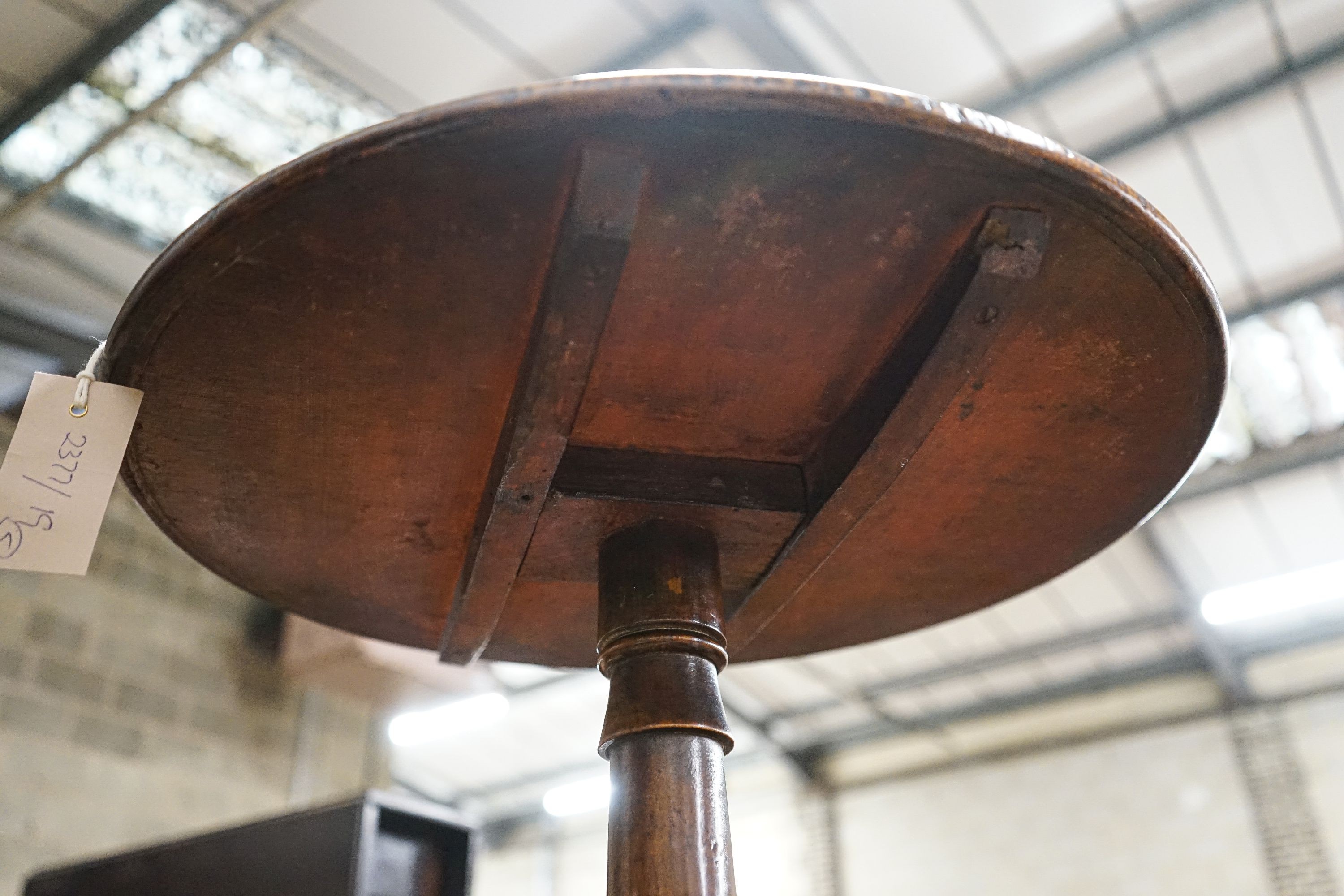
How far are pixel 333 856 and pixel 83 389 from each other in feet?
7.42

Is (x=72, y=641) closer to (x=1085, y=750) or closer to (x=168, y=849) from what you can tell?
(x=168, y=849)

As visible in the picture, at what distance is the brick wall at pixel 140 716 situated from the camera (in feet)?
16.7

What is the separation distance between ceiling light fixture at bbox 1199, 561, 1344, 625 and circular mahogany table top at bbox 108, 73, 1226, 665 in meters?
6.89

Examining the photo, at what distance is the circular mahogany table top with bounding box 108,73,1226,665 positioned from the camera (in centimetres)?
92

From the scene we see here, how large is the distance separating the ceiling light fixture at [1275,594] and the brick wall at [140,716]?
5764 millimetres

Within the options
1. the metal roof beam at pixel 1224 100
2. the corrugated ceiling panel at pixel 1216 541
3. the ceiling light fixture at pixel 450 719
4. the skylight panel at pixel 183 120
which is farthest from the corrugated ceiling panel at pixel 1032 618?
the skylight panel at pixel 183 120

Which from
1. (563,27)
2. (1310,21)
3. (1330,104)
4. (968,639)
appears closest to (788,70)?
(563,27)

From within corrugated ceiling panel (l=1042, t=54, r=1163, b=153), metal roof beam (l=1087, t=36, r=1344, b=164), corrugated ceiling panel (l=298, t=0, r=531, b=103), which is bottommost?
corrugated ceiling panel (l=298, t=0, r=531, b=103)

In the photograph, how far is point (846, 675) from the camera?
9.20 m

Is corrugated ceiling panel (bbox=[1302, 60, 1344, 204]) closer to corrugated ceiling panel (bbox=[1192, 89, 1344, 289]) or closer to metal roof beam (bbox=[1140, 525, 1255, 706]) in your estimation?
corrugated ceiling panel (bbox=[1192, 89, 1344, 289])

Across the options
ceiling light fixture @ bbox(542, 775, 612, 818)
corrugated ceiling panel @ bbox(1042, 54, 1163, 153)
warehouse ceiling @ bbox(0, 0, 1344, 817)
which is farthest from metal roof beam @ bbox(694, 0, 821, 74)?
ceiling light fixture @ bbox(542, 775, 612, 818)

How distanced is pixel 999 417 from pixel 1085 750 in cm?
879

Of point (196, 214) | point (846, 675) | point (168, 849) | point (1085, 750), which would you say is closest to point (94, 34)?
point (196, 214)

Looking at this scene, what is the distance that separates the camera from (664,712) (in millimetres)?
1160
